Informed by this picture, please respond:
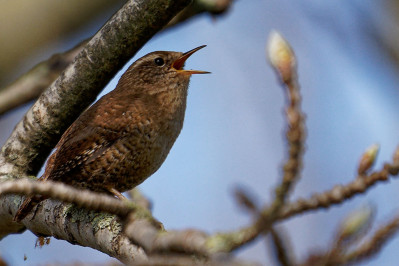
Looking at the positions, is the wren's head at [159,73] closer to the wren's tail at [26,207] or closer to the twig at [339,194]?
the wren's tail at [26,207]

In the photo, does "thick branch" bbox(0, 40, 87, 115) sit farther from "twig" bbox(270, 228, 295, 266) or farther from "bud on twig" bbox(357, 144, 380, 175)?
"twig" bbox(270, 228, 295, 266)

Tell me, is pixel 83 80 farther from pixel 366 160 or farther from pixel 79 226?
pixel 366 160

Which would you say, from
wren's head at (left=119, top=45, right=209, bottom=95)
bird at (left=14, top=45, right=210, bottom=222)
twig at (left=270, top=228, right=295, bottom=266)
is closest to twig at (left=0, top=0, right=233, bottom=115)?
wren's head at (left=119, top=45, right=209, bottom=95)

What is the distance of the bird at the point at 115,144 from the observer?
10.7 ft

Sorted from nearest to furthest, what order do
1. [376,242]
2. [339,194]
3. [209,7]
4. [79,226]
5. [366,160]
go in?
[376,242] < [339,194] < [366,160] < [79,226] < [209,7]

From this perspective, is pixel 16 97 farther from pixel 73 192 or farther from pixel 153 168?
pixel 73 192

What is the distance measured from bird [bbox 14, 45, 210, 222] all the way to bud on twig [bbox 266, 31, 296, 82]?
6.12 feet

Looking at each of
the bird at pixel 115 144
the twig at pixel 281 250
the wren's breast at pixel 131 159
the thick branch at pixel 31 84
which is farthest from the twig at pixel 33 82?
the twig at pixel 281 250

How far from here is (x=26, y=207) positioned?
9.55 feet

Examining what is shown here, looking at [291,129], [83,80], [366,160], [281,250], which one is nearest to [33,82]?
[83,80]

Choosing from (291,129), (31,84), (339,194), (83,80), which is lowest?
(339,194)

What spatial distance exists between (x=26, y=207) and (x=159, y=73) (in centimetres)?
150

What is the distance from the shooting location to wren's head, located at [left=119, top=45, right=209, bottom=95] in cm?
395

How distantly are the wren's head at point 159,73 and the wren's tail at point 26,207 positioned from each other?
1.20 meters
